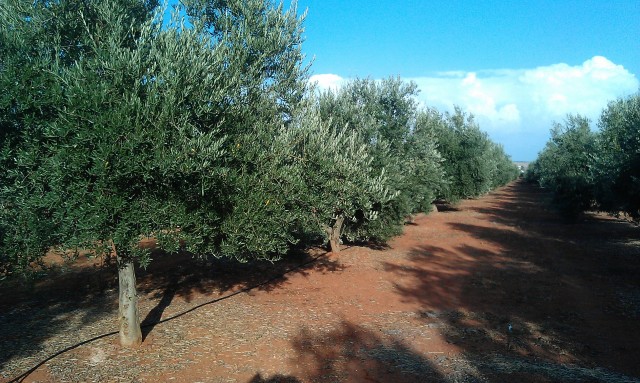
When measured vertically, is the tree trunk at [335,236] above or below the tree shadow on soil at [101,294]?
above

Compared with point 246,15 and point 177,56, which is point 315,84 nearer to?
point 246,15

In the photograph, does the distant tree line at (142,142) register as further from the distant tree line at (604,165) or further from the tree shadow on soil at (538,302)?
the distant tree line at (604,165)

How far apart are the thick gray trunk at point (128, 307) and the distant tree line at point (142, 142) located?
0.03 m

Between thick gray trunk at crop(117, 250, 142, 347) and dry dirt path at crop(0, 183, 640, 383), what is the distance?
0.29 metres

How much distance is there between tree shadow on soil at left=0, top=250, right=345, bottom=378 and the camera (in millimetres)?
10047

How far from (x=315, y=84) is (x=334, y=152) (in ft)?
7.11

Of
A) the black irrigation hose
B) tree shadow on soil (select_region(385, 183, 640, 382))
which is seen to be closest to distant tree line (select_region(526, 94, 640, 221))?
tree shadow on soil (select_region(385, 183, 640, 382))

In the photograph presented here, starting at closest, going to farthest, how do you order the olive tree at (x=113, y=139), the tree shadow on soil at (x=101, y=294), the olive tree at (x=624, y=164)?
the olive tree at (x=113, y=139)
the tree shadow on soil at (x=101, y=294)
the olive tree at (x=624, y=164)

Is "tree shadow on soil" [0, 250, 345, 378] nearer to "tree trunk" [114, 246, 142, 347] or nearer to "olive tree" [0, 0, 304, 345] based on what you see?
"tree trunk" [114, 246, 142, 347]

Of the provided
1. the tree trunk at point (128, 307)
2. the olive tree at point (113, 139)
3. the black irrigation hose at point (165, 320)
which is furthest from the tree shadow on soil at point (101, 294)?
the olive tree at point (113, 139)

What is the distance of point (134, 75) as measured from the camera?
7.39 m

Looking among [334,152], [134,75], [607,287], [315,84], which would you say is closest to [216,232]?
[134,75]

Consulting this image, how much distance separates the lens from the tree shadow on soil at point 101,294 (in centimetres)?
1005

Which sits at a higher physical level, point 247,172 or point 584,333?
point 247,172
